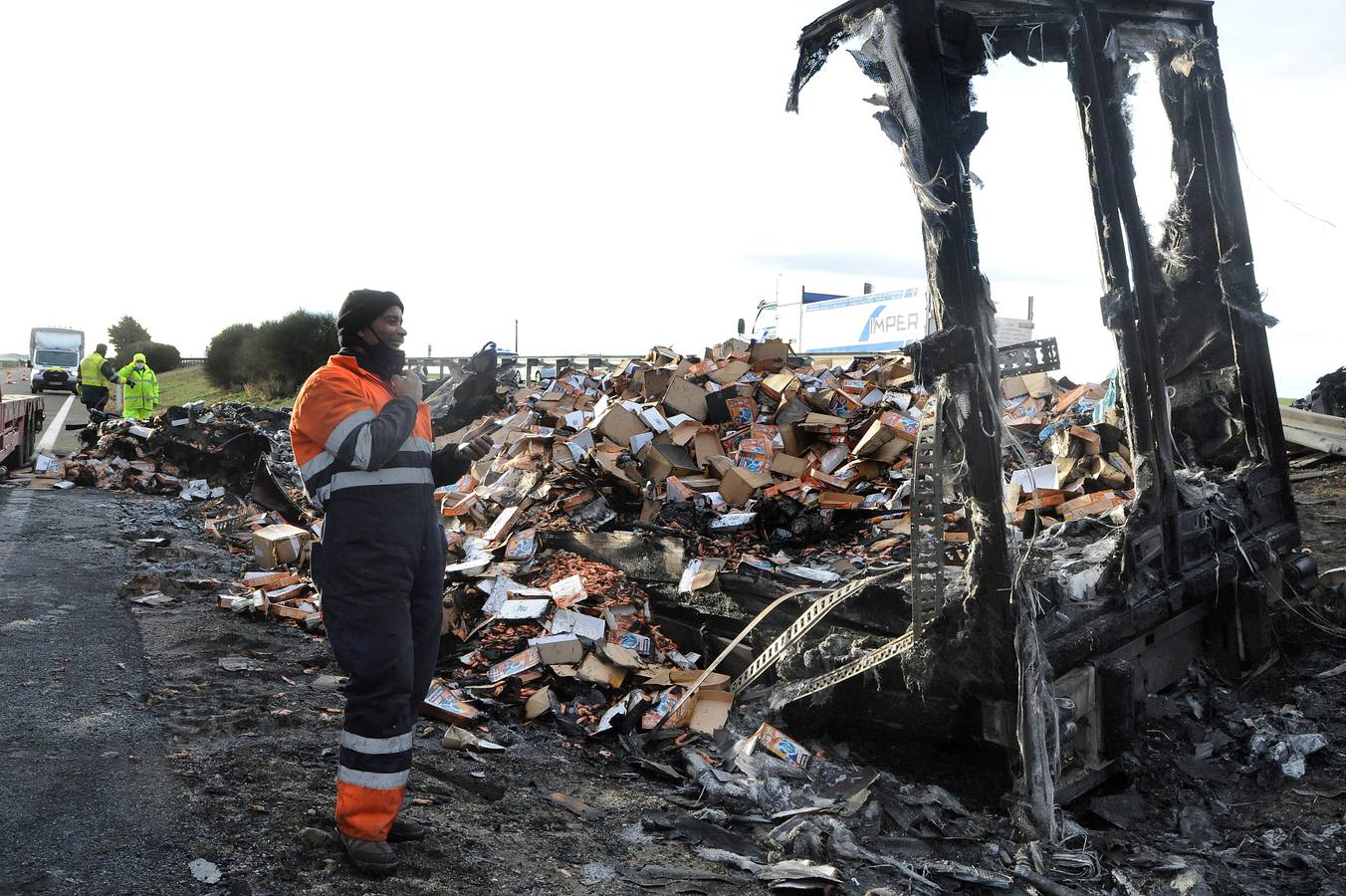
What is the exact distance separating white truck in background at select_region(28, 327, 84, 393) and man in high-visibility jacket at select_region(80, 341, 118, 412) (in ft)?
50.3

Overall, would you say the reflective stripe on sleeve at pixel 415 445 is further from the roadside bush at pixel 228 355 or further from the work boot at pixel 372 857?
the roadside bush at pixel 228 355

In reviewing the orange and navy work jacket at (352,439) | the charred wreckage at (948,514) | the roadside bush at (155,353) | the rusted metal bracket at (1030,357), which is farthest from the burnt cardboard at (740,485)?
the roadside bush at (155,353)

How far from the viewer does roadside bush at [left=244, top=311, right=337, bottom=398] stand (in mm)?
28500

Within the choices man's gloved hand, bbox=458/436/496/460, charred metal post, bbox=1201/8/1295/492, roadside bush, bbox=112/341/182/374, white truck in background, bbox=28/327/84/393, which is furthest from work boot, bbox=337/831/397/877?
roadside bush, bbox=112/341/182/374

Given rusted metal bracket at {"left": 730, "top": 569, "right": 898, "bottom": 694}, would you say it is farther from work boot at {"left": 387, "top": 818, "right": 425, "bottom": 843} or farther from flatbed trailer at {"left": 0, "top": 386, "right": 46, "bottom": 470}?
flatbed trailer at {"left": 0, "top": 386, "right": 46, "bottom": 470}

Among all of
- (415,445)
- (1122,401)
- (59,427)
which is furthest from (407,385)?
(59,427)

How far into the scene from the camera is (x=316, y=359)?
28.4 metres

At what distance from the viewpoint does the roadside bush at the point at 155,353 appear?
4138cm

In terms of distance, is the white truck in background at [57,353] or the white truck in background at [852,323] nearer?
the white truck in background at [852,323]

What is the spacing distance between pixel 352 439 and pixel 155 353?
44817mm

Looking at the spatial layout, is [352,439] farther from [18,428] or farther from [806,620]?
[18,428]

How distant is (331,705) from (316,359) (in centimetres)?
2577

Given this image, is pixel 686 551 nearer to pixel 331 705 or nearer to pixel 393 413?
pixel 331 705

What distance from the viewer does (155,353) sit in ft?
137
